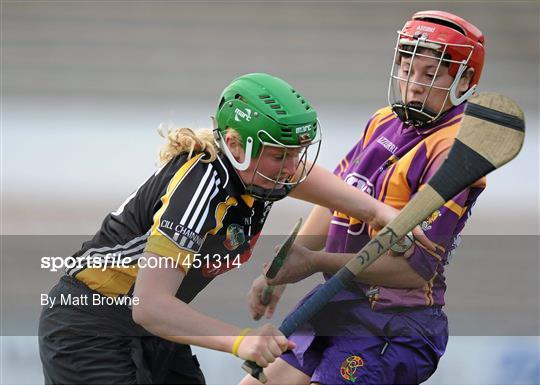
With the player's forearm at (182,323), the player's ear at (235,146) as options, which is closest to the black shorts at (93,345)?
the player's forearm at (182,323)

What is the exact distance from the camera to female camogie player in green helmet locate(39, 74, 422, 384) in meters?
2.46

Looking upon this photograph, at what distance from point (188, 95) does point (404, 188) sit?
5375 mm

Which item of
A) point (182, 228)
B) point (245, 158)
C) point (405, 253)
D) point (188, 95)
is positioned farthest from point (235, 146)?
point (188, 95)

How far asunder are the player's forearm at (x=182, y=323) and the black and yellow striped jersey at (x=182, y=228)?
0.12m

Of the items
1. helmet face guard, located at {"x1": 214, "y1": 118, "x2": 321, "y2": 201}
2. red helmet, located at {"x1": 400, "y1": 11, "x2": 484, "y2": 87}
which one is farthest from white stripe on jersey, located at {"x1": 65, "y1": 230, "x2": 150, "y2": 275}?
red helmet, located at {"x1": 400, "y1": 11, "x2": 484, "y2": 87}

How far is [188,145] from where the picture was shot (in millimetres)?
2662

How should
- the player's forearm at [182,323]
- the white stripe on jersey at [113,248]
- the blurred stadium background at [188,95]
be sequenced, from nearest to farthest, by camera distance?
the player's forearm at [182,323] → the white stripe on jersey at [113,248] → the blurred stadium background at [188,95]

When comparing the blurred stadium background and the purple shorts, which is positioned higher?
the purple shorts

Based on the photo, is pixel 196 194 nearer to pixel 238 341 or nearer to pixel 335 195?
pixel 238 341

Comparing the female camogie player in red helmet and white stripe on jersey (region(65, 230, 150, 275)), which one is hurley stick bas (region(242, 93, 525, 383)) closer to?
the female camogie player in red helmet

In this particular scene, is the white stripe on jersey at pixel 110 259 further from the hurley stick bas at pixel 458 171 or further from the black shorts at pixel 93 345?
the hurley stick bas at pixel 458 171

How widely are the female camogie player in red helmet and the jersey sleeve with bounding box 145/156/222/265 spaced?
0.41m

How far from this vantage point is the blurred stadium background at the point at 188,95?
568cm

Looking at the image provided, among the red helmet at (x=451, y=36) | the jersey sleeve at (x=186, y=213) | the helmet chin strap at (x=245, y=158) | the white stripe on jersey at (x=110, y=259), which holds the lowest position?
the white stripe on jersey at (x=110, y=259)
